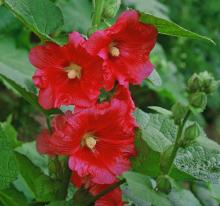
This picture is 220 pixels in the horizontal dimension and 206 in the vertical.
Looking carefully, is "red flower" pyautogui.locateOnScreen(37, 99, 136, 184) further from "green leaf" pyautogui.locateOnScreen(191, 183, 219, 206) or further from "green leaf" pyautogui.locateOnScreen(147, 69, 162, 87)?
"green leaf" pyautogui.locateOnScreen(191, 183, 219, 206)

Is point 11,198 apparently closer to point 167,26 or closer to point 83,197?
point 83,197

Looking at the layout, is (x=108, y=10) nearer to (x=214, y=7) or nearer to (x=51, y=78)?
(x=51, y=78)

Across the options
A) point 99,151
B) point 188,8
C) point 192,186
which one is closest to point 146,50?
point 99,151

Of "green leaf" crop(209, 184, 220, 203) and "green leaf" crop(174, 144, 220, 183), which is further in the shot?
"green leaf" crop(209, 184, 220, 203)

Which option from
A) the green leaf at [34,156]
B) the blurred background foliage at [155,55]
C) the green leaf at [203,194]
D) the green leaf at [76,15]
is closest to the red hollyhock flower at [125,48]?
the blurred background foliage at [155,55]

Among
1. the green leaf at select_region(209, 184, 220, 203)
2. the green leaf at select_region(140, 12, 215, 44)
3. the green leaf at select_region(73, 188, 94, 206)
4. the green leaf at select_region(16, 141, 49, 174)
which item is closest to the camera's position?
the green leaf at select_region(140, 12, 215, 44)

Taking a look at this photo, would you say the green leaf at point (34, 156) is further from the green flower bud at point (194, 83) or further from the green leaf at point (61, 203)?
the green flower bud at point (194, 83)

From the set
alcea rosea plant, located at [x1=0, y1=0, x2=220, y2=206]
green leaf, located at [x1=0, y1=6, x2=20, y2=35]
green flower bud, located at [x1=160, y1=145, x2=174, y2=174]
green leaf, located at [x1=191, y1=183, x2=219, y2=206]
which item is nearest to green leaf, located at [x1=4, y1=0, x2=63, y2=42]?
alcea rosea plant, located at [x1=0, y1=0, x2=220, y2=206]

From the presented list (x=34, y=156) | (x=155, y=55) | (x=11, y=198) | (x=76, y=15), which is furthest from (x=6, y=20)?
(x=155, y=55)
